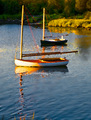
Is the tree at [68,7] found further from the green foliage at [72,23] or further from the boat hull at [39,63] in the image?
the boat hull at [39,63]

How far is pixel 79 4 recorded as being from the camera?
477ft

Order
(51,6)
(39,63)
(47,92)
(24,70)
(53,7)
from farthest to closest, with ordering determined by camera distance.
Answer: (53,7), (51,6), (39,63), (24,70), (47,92)

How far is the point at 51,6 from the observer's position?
560 ft

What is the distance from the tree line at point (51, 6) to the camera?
147 m

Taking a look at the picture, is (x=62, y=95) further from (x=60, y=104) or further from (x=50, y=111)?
(x=50, y=111)

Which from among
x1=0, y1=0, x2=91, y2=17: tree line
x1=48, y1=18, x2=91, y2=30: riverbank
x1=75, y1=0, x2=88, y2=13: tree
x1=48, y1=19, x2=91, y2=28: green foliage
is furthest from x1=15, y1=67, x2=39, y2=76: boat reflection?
x1=75, y1=0, x2=88, y2=13: tree

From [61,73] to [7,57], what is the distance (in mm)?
17007

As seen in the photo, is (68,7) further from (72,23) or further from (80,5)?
(72,23)

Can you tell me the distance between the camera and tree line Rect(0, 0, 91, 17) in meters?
147

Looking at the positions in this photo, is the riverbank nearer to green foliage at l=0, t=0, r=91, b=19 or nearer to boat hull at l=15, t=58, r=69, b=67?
green foliage at l=0, t=0, r=91, b=19

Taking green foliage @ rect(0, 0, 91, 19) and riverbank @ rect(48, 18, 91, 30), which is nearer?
riverbank @ rect(48, 18, 91, 30)

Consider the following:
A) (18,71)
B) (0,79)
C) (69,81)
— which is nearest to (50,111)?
(69,81)

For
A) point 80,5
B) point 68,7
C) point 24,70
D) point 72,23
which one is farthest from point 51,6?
point 24,70

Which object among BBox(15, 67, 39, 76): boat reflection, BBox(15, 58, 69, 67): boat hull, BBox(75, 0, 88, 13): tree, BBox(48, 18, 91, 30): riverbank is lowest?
BBox(15, 67, 39, 76): boat reflection
